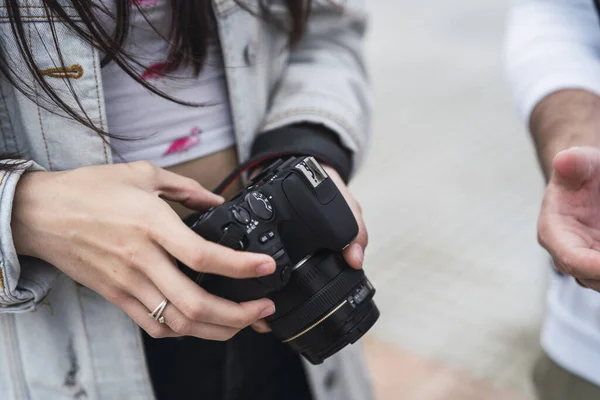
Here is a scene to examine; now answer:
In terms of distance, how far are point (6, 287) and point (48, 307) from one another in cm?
13

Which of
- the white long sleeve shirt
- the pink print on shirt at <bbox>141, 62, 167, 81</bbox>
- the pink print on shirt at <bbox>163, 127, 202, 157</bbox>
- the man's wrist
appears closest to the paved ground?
the white long sleeve shirt

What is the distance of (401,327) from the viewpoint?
2.48m

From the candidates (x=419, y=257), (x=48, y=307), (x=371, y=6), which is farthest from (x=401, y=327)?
(x=371, y=6)

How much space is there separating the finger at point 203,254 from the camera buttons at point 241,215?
0.05 meters

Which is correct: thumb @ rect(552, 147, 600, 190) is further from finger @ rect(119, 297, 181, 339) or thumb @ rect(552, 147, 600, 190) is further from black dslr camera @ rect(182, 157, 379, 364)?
finger @ rect(119, 297, 181, 339)

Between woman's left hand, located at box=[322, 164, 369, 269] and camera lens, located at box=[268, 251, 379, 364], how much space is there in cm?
1

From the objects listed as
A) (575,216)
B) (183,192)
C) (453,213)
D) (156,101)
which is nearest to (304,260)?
(183,192)

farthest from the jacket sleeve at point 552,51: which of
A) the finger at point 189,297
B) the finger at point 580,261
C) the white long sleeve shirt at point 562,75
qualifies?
the finger at point 189,297

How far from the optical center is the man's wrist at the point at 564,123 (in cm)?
110

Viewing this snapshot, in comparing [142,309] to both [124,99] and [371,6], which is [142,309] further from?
[371,6]

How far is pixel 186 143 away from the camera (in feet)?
3.20

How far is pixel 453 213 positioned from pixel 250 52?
7.29 feet

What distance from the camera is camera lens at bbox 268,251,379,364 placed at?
2.82 feet

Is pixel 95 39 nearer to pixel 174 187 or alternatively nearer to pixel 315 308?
pixel 174 187
